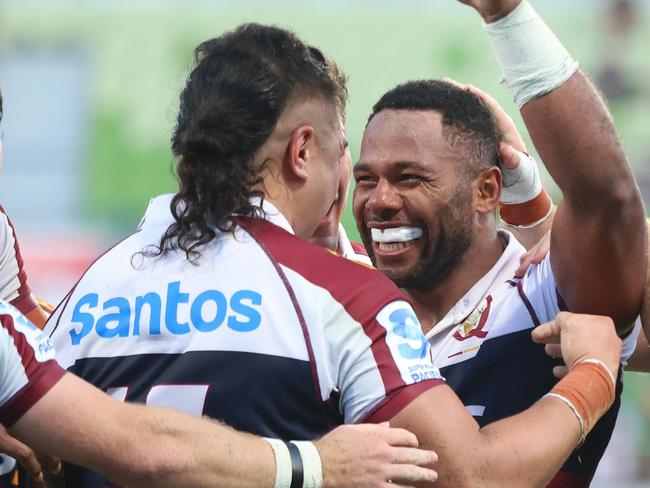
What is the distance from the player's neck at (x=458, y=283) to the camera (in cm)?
367

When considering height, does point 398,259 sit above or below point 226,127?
below

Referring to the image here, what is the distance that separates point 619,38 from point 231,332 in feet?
38.8

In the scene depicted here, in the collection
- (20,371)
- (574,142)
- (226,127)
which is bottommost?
(20,371)

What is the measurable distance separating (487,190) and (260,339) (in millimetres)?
1341

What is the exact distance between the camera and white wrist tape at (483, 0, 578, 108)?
2953 mm

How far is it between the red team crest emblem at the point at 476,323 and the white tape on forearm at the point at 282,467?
1043 millimetres

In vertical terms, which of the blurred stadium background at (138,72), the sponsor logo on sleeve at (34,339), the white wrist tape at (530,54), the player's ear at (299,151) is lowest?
the blurred stadium background at (138,72)

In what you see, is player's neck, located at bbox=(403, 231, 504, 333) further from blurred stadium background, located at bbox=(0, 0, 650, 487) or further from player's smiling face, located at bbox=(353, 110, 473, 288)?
blurred stadium background, located at bbox=(0, 0, 650, 487)

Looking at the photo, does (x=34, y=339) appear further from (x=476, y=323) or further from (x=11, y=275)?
(x=11, y=275)

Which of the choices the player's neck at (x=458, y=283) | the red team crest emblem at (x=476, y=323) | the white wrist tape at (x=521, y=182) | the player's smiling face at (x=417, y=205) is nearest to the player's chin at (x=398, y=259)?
the player's smiling face at (x=417, y=205)

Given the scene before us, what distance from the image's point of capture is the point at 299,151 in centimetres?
292

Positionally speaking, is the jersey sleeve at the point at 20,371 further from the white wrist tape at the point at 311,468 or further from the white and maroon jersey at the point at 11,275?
the white and maroon jersey at the point at 11,275

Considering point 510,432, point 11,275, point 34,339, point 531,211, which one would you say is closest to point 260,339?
point 34,339

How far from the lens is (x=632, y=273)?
3102 mm
